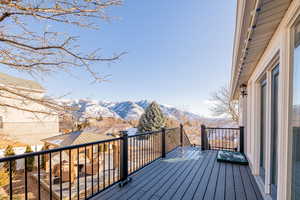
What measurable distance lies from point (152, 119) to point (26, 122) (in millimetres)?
8177

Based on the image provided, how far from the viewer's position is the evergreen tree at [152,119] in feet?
38.8

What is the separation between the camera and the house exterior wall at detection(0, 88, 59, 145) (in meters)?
3.30

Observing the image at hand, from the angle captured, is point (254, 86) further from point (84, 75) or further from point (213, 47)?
point (213, 47)

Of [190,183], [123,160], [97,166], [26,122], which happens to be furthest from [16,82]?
[26,122]

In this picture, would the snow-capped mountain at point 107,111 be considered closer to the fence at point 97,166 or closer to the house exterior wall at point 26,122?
the house exterior wall at point 26,122

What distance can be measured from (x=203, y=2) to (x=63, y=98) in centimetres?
514

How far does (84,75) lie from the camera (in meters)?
3.74

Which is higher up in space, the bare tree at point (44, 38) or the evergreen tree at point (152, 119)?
the bare tree at point (44, 38)

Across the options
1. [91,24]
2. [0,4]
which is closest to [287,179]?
[91,24]

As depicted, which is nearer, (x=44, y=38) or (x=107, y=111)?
(x=44, y=38)

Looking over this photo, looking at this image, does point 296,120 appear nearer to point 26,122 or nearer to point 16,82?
point 16,82

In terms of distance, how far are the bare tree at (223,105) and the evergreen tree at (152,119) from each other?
5.31 m

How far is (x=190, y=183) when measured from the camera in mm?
2723

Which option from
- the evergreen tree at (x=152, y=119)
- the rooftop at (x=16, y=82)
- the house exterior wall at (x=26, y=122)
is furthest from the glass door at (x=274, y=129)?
the evergreen tree at (x=152, y=119)
